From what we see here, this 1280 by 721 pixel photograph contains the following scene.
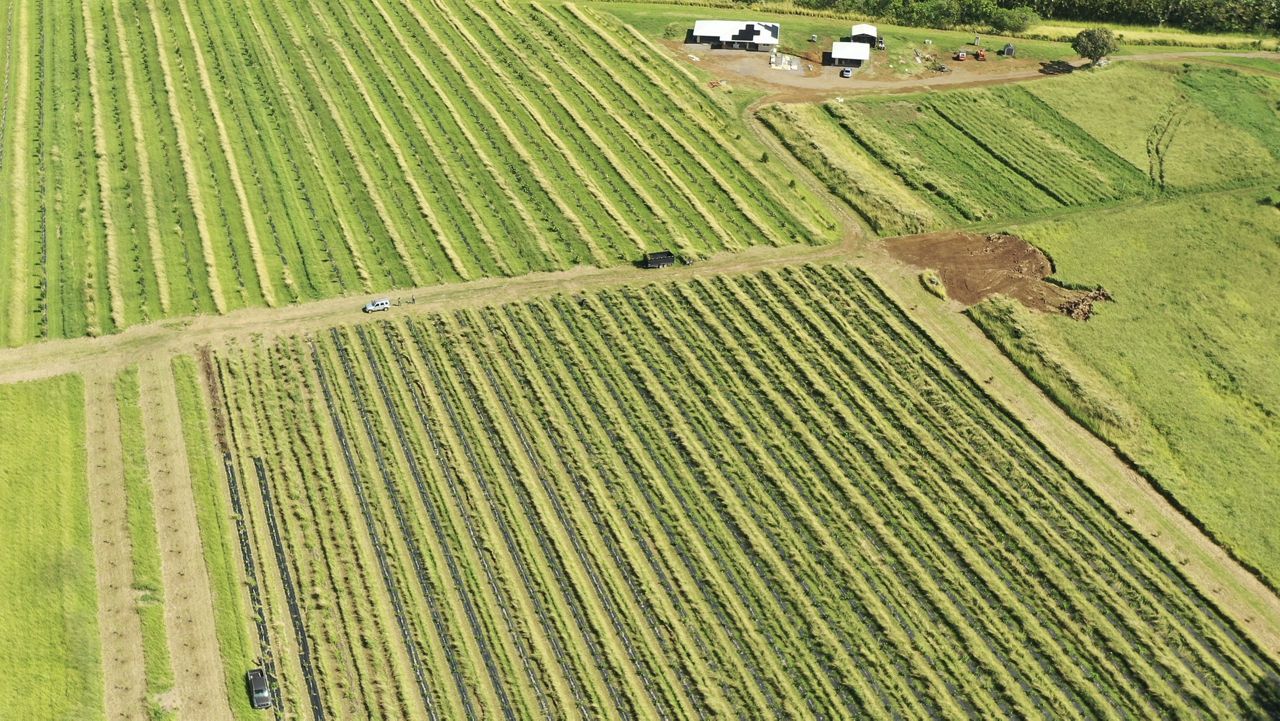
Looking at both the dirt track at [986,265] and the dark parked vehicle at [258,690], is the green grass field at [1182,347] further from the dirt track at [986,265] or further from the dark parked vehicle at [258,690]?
the dark parked vehicle at [258,690]

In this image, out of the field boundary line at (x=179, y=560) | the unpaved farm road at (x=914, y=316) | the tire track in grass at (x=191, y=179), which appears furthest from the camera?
the tire track in grass at (x=191, y=179)

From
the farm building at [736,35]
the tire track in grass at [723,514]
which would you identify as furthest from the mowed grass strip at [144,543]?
the farm building at [736,35]

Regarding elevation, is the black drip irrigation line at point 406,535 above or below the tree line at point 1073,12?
below

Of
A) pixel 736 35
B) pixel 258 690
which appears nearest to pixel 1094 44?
pixel 736 35

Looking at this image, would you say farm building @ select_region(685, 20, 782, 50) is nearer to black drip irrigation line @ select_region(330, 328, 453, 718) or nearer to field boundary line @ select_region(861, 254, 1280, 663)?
field boundary line @ select_region(861, 254, 1280, 663)

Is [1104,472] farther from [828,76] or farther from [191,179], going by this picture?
[191,179]

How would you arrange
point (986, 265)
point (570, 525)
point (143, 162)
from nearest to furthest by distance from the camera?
point (570, 525) → point (986, 265) → point (143, 162)

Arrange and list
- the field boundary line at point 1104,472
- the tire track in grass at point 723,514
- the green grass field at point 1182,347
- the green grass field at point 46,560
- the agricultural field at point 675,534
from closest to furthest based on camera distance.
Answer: the green grass field at point 46,560 → the agricultural field at point 675,534 → the tire track in grass at point 723,514 → the field boundary line at point 1104,472 → the green grass field at point 1182,347
